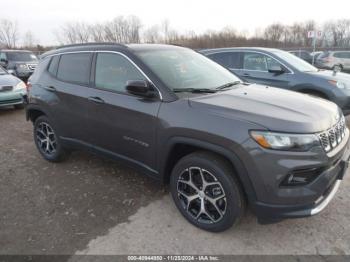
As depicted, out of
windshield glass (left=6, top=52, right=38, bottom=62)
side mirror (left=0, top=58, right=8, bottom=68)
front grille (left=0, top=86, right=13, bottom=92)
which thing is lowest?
front grille (left=0, top=86, right=13, bottom=92)

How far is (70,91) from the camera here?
12.6 ft

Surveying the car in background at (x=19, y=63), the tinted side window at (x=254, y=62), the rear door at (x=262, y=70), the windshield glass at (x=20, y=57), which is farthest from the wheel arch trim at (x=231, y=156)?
the windshield glass at (x=20, y=57)

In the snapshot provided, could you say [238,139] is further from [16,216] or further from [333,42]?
[333,42]

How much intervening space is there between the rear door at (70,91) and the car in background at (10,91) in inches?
157

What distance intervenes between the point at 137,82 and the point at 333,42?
6090cm

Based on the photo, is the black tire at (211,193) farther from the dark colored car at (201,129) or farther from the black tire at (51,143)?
the black tire at (51,143)

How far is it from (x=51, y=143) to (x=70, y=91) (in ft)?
3.61

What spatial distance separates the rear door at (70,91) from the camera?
3.71 meters

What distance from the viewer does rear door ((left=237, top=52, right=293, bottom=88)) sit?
6.48 m

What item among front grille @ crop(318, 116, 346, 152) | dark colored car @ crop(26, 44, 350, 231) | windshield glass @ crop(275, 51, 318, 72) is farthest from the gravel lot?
windshield glass @ crop(275, 51, 318, 72)

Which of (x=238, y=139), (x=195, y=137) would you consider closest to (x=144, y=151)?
(x=195, y=137)

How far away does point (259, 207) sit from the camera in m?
2.44

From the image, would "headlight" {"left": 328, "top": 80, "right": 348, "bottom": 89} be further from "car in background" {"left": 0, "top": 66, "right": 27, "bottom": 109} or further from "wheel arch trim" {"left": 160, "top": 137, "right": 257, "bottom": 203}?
"car in background" {"left": 0, "top": 66, "right": 27, "bottom": 109}

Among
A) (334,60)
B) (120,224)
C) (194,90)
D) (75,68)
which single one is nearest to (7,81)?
(75,68)
